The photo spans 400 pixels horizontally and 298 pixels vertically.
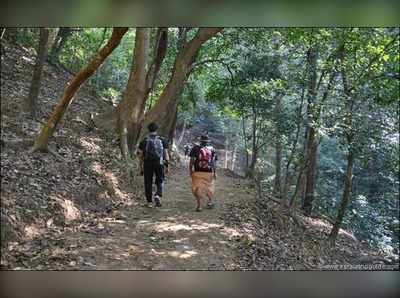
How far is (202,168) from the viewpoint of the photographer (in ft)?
19.2

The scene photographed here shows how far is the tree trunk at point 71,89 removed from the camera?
5055 millimetres

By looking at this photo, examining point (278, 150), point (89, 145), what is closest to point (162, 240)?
point (89, 145)

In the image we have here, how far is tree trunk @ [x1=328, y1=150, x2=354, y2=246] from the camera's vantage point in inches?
236

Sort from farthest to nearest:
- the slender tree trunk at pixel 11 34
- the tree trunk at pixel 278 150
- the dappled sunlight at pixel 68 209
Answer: the tree trunk at pixel 278 150
the slender tree trunk at pixel 11 34
the dappled sunlight at pixel 68 209

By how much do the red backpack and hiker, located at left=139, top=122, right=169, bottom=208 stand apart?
1.30 ft

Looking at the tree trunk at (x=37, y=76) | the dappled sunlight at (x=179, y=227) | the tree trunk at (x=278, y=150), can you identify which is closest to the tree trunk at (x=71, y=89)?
the tree trunk at (x=37, y=76)

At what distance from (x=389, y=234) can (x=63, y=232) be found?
140 inches

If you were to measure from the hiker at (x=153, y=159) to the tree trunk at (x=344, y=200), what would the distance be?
216 centimetres

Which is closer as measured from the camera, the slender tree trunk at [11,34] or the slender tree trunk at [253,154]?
the slender tree trunk at [11,34]

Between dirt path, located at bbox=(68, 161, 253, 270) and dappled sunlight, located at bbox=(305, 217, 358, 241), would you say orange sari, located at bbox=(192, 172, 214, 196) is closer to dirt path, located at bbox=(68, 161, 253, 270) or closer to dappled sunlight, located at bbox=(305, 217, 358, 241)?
dirt path, located at bbox=(68, 161, 253, 270)

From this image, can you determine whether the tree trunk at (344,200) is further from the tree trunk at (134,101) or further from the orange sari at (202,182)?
the tree trunk at (134,101)

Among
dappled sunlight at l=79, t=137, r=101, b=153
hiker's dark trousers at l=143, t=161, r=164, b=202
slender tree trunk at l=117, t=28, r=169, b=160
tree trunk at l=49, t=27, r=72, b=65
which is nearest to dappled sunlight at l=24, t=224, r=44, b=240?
hiker's dark trousers at l=143, t=161, r=164, b=202

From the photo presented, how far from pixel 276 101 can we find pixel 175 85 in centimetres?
181

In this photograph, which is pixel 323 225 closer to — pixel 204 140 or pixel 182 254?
pixel 204 140
